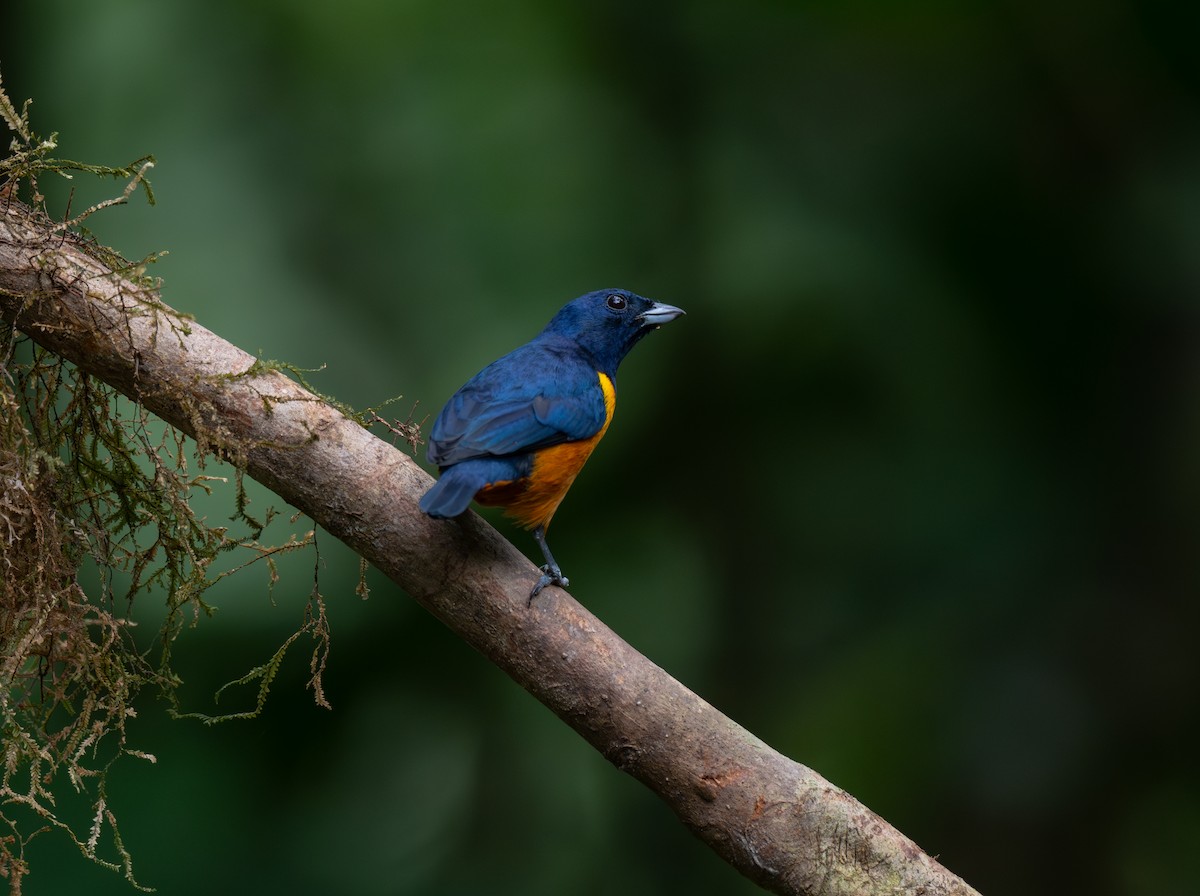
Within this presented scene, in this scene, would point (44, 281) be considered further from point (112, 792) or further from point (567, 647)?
point (112, 792)

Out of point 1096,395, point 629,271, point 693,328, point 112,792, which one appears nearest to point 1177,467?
point 1096,395

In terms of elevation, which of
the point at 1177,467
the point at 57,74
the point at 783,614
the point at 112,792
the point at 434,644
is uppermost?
the point at 1177,467

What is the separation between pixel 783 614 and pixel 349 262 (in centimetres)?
214

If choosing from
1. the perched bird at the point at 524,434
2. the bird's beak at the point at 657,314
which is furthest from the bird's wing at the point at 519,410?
the bird's beak at the point at 657,314

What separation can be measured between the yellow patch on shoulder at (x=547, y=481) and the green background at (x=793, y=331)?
1405mm

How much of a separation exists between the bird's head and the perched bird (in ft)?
0.38

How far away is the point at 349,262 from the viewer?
14.9ft

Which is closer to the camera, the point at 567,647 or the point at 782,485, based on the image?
the point at 567,647

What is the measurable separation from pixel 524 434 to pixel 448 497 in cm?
47

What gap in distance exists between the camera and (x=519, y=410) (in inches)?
106

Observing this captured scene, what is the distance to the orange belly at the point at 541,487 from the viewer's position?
2730 millimetres

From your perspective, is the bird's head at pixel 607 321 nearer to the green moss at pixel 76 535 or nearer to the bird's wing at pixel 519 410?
the bird's wing at pixel 519 410

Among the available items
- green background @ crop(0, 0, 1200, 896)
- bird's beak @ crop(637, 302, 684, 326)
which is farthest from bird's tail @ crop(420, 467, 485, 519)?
green background @ crop(0, 0, 1200, 896)

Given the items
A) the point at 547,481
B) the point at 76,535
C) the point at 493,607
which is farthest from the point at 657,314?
the point at 76,535
